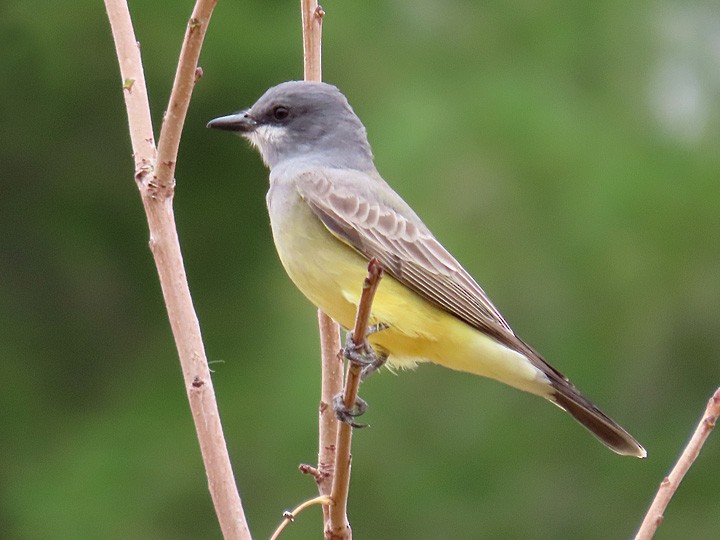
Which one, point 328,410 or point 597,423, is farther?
point 597,423

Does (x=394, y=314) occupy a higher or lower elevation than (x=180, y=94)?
lower

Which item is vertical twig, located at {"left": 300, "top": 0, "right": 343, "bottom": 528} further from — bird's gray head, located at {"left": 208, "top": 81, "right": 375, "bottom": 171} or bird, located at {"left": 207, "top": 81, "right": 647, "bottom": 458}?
bird's gray head, located at {"left": 208, "top": 81, "right": 375, "bottom": 171}

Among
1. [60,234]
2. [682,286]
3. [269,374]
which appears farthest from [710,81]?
[60,234]

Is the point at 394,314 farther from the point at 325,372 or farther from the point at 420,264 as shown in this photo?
the point at 325,372

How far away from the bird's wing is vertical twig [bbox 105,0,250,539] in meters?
0.96

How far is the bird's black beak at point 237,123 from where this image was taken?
14.1ft

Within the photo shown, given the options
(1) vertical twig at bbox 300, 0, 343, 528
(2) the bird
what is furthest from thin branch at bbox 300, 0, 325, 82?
(2) the bird

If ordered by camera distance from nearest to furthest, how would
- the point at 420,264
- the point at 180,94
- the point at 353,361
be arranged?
the point at 353,361 → the point at 180,94 → the point at 420,264

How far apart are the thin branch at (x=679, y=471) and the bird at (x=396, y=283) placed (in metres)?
1.09

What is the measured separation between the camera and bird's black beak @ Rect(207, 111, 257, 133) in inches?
170

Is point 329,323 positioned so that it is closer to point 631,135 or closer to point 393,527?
point 393,527

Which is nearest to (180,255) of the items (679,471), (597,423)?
(679,471)

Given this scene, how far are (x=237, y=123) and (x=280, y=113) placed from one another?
16 cm

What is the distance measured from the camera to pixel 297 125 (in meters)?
4.44
